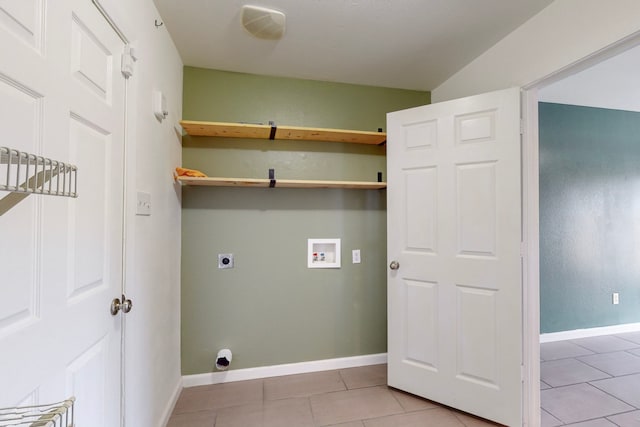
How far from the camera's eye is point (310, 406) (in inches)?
76.3

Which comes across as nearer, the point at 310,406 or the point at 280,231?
the point at 310,406

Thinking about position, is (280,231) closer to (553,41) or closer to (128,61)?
(128,61)

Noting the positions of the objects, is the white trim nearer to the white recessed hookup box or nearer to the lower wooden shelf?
the lower wooden shelf

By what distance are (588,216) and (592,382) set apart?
5.74 ft

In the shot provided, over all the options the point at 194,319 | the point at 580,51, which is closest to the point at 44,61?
the point at 194,319

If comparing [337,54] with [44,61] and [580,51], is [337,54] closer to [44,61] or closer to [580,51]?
[580,51]

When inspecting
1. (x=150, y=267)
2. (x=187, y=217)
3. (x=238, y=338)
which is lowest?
(x=238, y=338)

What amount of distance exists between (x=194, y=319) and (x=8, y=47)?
1.97m

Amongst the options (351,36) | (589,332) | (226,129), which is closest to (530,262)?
(351,36)

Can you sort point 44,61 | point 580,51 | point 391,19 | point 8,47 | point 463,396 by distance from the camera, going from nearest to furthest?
point 8,47 → point 44,61 → point 580,51 → point 391,19 → point 463,396

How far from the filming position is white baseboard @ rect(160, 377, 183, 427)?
1.74 metres

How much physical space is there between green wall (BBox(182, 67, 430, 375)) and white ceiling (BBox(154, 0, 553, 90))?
214 mm

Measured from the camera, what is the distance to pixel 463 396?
1870mm

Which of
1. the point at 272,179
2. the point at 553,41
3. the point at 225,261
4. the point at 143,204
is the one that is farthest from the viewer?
the point at 225,261
